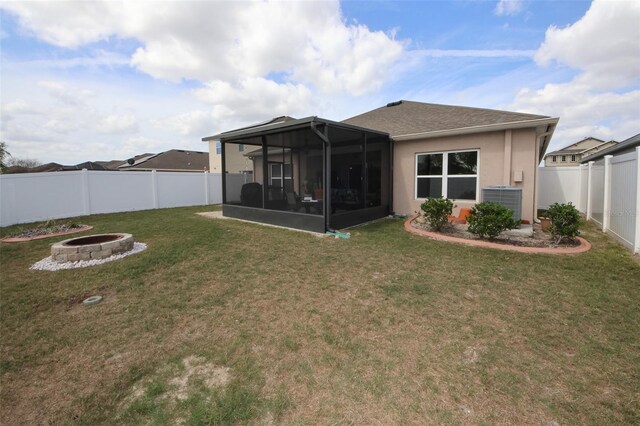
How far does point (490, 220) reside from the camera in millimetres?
5957

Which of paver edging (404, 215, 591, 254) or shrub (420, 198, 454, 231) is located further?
shrub (420, 198, 454, 231)

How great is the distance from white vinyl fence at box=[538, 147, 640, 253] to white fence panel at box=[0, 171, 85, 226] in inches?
620

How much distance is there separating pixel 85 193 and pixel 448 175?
1312cm

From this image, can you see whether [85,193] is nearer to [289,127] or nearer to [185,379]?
[289,127]

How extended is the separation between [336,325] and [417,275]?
182 centimetres

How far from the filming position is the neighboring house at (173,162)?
95.9 ft

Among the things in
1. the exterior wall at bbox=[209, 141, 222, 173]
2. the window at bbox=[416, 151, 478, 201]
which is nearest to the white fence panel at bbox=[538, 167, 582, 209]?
the window at bbox=[416, 151, 478, 201]

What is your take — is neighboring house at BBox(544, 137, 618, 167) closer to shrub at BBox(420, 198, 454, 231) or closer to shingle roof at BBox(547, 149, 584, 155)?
shingle roof at BBox(547, 149, 584, 155)

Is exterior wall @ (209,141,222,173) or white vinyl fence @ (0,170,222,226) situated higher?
exterior wall @ (209,141,222,173)

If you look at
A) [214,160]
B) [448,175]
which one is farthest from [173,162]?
[448,175]

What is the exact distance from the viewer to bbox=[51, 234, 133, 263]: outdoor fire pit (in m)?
5.13

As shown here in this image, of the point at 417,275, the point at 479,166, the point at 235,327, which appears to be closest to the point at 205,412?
the point at 235,327

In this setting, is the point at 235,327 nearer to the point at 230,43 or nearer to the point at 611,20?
the point at 230,43

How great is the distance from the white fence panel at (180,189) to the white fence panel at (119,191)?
0.54 metres
